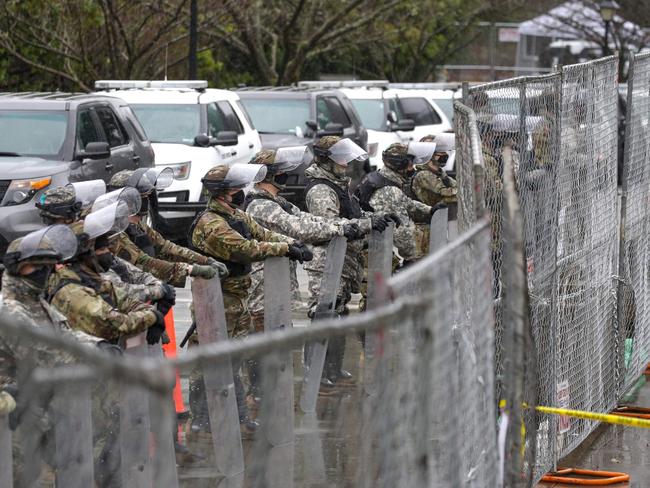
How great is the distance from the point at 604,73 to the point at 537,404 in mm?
2343

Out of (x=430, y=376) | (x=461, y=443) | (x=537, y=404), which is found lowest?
(x=537, y=404)

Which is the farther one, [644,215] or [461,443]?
[644,215]

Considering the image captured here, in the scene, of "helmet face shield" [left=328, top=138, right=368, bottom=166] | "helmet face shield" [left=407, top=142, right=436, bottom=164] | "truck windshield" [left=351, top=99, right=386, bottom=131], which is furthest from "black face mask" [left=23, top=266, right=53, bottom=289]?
"truck windshield" [left=351, top=99, right=386, bottom=131]

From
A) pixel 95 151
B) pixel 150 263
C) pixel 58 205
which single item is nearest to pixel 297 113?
pixel 95 151

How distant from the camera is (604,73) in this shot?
26.2 feet

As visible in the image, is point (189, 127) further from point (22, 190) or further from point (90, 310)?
point (90, 310)

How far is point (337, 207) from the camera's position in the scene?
945cm

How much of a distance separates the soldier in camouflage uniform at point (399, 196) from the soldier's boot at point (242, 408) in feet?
14.8

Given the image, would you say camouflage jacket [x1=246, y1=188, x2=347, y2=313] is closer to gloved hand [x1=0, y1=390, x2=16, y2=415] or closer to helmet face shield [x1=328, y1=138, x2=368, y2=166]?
helmet face shield [x1=328, y1=138, x2=368, y2=166]

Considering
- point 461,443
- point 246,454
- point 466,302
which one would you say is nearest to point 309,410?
point 246,454

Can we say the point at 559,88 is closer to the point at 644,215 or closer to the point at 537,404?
the point at 537,404

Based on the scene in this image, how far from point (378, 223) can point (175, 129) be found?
855 cm

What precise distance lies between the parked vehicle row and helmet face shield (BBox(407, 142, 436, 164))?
119 cm

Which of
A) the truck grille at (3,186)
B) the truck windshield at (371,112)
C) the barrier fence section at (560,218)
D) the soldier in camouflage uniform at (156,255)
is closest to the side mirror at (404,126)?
the truck windshield at (371,112)
